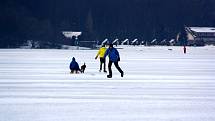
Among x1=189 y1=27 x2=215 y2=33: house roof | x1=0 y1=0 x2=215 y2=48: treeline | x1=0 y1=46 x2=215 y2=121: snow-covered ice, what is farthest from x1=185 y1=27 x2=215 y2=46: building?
x1=0 y1=46 x2=215 y2=121: snow-covered ice

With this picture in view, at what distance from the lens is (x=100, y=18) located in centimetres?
9950

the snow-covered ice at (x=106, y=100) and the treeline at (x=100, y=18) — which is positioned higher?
the treeline at (x=100, y=18)

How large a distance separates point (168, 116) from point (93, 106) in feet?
5.78

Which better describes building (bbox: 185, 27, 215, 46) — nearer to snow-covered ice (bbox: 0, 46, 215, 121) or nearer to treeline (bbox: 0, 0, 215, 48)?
treeline (bbox: 0, 0, 215, 48)

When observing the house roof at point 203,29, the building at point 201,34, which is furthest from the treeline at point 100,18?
the building at point 201,34

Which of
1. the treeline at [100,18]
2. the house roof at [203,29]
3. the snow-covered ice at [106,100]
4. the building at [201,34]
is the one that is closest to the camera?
the snow-covered ice at [106,100]

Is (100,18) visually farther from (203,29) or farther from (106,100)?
(106,100)

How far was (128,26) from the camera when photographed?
102125 millimetres

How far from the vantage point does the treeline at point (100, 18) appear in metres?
84.1

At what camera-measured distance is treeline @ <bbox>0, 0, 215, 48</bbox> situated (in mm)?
84062

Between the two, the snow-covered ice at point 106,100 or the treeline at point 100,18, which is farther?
the treeline at point 100,18

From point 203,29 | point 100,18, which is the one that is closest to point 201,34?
point 203,29

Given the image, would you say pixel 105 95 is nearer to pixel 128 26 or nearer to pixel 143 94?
pixel 143 94

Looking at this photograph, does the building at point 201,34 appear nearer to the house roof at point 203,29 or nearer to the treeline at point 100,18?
Result: the house roof at point 203,29
